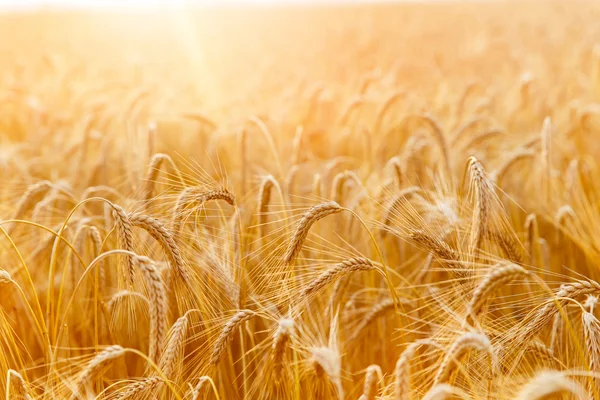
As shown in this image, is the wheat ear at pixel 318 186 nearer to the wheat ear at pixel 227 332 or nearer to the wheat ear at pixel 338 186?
the wheat ear at pixel 338 186

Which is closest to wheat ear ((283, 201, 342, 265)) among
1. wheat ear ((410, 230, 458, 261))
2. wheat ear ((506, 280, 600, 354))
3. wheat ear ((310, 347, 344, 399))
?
wheat ear ((410, 230, 458, 261))

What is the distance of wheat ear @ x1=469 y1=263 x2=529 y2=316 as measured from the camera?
1.31 m

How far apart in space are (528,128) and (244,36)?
11636 millimetres

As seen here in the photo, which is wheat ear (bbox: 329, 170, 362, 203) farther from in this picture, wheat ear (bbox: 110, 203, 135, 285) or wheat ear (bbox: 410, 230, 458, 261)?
wheat ear (bbox: 110, 203, 135, 285)

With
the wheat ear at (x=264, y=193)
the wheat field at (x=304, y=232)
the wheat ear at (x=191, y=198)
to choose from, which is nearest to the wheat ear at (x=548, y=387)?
the wheat field at (x=304, y=232)

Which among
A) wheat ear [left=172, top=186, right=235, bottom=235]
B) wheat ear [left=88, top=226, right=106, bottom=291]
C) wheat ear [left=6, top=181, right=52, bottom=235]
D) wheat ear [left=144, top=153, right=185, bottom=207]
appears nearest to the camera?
wheat ear [left=172, top=186, right=235, bottom=235]

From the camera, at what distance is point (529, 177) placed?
3699mm

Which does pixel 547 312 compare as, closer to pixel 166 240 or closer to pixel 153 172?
pixel 166 240

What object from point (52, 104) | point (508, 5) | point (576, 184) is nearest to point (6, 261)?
point (576, 184)

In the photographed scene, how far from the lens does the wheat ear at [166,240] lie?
1628mm

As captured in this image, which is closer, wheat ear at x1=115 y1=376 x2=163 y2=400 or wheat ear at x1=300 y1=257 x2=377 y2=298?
wheat ear at x1=115 y1=376 x2=163 y2=400

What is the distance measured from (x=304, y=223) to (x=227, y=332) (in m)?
0.37

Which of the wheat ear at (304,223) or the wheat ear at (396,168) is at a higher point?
the wheat ear at (396,168)

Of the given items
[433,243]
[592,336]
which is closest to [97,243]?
[433,243]
